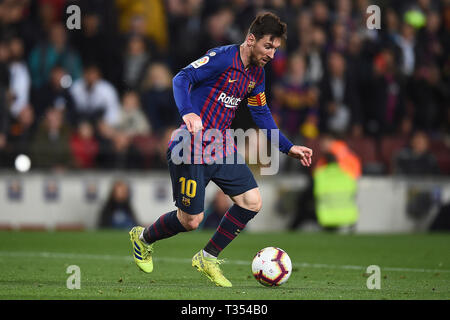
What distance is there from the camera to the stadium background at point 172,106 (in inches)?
599

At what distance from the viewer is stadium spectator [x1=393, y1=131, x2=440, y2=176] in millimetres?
15688

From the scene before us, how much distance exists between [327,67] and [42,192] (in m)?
5.33

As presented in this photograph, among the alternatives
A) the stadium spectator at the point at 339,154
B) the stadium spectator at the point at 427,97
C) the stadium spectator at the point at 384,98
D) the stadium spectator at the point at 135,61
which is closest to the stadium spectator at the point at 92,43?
the stadium spectator at the point at 135,61

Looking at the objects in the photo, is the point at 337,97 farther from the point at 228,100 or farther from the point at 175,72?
the point at 228,100

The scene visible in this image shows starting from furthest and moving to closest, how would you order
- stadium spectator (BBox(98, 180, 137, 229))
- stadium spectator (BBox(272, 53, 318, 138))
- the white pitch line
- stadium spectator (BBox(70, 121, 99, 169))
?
stadium spectator (BBox(272, 53, 318, 138)) → stadium spectator (BBox(70, 121, 99, 169)) → stadium spectator (BBox(98, 180, 137, 229)) → the white pitch line

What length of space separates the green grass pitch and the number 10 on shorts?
765 mm

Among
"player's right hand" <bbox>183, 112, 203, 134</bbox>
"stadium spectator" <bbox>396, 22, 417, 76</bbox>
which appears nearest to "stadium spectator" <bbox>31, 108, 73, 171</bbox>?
"stadium spectator" <bbox>396, 22, 417, 76</bbox>

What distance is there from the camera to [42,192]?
1518cm

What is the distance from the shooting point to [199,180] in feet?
25.2

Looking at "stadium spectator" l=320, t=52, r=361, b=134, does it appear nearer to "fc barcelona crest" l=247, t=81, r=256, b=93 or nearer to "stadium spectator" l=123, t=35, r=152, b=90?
"stadium spectator" l=123, t=35, r=152, b=90

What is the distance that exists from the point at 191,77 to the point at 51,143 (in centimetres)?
800
